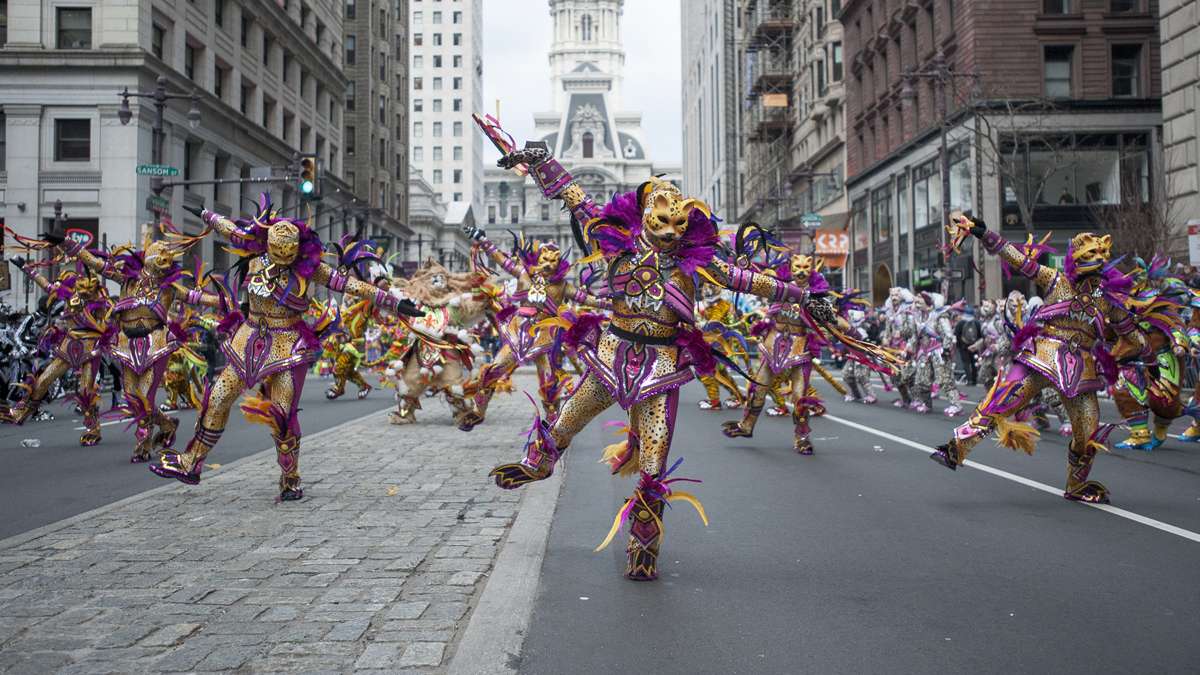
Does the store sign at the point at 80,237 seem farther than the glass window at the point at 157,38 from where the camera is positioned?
No

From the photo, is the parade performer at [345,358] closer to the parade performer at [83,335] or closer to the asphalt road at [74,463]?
the asphalt road at [74,463]

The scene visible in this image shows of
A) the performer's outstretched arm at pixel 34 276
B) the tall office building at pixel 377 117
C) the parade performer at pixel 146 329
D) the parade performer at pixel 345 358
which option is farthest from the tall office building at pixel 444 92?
the parade performer at pixel 146 329

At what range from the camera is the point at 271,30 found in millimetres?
44500

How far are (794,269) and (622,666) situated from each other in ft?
24.2

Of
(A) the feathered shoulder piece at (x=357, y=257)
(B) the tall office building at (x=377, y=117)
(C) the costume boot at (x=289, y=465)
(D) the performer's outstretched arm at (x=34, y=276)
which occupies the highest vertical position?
(B) the tall office building at (x=377, y=117)

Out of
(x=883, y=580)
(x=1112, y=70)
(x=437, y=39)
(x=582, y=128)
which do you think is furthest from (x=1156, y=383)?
(x=582, y=128)

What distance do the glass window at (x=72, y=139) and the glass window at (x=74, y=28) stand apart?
2283mm

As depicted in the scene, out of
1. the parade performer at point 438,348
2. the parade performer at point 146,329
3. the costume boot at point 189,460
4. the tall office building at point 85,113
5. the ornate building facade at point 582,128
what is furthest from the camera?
the ornate building facade at point 582,128

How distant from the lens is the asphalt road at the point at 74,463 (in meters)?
8.02

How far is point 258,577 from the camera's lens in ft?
18.1

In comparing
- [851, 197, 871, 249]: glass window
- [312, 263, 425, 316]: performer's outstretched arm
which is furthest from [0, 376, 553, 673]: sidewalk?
[851, 197, 871, 249]: glass window

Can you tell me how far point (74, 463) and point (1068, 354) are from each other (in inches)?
364

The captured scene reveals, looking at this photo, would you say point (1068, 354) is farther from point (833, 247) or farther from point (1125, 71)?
point (833, 247)

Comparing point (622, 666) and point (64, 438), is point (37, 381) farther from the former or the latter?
point (622, 666)
